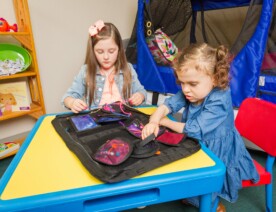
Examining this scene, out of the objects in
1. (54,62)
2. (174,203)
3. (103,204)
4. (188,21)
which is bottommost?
(174,203)

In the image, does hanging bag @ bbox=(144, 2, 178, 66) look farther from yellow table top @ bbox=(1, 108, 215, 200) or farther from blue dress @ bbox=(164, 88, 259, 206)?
yellow table top @ bbox=(1, 108, 215, 200)

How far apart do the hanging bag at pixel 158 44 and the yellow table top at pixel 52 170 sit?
3.80ft

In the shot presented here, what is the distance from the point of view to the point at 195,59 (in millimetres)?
809

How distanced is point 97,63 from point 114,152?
2.38 feet

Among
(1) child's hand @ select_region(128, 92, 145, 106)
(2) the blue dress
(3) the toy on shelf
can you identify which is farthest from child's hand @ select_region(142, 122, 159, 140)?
(3) the toy on shelf

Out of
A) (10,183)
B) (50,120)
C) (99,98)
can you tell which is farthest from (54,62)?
(10,183)

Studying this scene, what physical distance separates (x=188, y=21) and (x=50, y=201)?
196 centimetres

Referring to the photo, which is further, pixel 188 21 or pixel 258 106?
pixel 188 21

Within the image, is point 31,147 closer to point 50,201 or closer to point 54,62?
point 50,201

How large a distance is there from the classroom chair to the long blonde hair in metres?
0.59

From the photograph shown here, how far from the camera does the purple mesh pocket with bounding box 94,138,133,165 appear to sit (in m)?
0.56

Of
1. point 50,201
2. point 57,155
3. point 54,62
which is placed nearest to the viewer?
point 50,201

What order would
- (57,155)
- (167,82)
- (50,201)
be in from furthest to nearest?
(167,82)
(57,155)
(50,201)

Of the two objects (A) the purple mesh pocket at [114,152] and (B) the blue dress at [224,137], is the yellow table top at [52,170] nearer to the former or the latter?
(A) the purple mesh pocket at [114,152]
